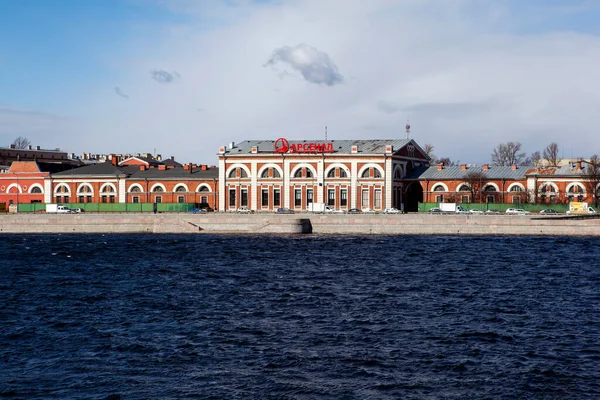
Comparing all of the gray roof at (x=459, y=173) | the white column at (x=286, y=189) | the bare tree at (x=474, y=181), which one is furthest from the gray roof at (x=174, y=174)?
the bare tree at (x=474, y=181)

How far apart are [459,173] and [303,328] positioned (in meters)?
72.4

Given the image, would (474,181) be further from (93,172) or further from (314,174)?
(93,172)

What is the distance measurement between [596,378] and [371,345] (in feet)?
23.0

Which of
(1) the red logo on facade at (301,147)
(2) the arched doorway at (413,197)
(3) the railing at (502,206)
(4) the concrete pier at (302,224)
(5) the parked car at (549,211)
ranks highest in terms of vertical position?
(1) the red logo on facade at (301,147)

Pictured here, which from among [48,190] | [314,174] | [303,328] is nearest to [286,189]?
[314,174]

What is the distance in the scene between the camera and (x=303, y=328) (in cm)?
2781

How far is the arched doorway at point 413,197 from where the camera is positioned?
325 feet

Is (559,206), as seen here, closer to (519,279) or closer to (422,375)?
(519,279)

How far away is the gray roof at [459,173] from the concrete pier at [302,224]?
19.6 meters

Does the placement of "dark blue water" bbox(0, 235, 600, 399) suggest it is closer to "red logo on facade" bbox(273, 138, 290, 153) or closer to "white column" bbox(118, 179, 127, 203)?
"red logo on facade" bbox(273, 138, 290, 153)

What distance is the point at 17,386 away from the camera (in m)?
20.6

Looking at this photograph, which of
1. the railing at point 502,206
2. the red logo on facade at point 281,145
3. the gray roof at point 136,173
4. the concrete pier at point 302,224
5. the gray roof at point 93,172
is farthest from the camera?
the gray roof at point 93,172

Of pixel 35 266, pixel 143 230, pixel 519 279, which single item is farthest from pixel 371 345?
pixel 143 230

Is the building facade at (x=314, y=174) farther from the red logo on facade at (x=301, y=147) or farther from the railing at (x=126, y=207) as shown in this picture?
the railing at (x=126, y=207)
